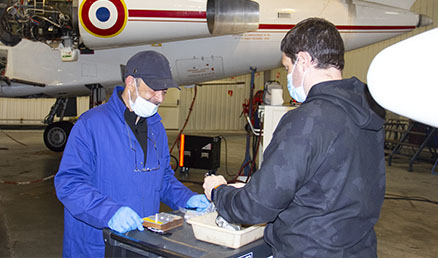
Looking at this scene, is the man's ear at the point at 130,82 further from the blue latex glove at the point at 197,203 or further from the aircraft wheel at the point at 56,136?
the aircraft wheel at the point at 56,136

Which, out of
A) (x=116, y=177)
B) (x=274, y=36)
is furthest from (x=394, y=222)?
(x=116, y=177)

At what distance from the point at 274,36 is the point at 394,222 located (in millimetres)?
3964

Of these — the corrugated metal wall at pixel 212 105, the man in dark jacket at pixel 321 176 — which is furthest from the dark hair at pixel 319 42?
the corrugated metal wall at pixel 212 105

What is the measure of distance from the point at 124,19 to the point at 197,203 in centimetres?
495

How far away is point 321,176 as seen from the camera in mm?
1402

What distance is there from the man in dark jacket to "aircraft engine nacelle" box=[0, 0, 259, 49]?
542 cm

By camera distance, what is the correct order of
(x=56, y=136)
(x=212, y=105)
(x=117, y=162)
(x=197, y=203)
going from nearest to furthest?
1. (x=117, y=162)
2. (x=197, y=203)
3. (x=56, y=136)
4. (x=212, y=105)

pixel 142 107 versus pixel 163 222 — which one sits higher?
pixel 142 107

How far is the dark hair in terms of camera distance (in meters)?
1.51

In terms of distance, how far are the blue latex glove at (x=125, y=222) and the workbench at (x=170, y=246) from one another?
2cm

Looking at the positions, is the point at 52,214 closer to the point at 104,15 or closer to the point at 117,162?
the point at 104,15

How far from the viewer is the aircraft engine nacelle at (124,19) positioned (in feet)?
21.3

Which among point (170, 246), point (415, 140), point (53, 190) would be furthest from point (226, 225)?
point (415, 140)

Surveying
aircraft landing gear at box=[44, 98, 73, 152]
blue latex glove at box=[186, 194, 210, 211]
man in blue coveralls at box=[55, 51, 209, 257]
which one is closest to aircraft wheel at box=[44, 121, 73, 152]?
aircraft landing gear at box=[44, 98, 73, 152]
